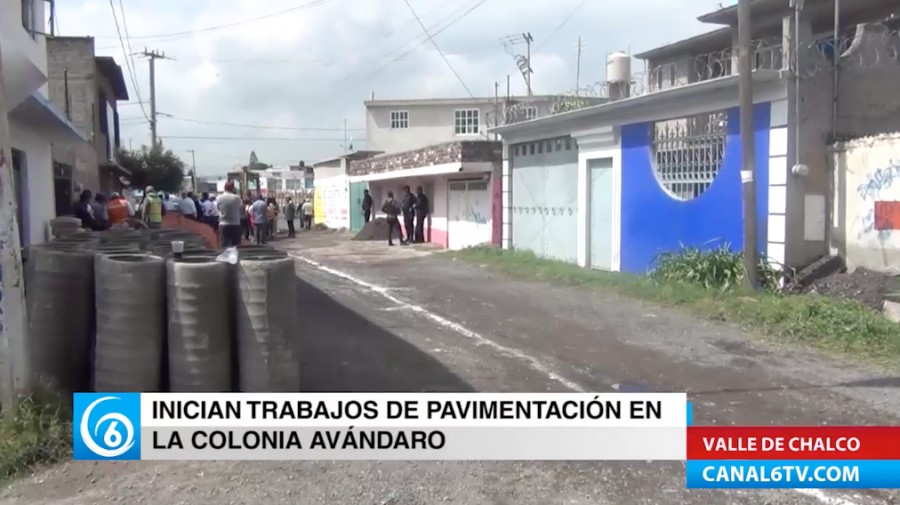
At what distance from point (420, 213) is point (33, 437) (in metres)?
18.4

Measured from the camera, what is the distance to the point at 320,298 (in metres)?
11.7

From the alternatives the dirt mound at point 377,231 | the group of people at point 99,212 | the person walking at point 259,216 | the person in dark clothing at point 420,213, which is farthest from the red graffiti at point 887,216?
the person walking at point 259,216

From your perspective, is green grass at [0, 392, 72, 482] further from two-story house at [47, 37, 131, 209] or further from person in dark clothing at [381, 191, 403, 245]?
two-story house at [47, 37, 131, 209]

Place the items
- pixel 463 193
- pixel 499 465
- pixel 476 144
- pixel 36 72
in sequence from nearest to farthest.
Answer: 1. pixel 499 465
2. pixel 36 72
3. pixel 476 144
4. pixel 463 193

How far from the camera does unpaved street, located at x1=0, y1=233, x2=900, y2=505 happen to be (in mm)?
4305

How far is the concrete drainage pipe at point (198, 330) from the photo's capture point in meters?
5.24

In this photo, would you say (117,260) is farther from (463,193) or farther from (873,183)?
(463,193)

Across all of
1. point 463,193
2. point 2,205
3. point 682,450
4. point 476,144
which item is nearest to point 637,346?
point 682,450

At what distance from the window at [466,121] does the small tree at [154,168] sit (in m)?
16.2

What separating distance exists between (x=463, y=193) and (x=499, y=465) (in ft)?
56.0

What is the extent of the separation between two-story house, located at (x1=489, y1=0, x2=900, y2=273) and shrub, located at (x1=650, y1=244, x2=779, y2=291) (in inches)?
8.3

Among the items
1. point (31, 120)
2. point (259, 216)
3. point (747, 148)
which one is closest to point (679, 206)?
point (747, 148)

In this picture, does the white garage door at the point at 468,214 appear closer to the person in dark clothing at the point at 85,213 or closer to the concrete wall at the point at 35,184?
the person in dark clothing at the point at 85,213

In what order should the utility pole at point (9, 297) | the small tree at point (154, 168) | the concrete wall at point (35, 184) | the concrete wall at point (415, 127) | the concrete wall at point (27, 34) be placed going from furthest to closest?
the concrete wall at point (415, 127), the small tree at point (154, 168), the concrete wall at point (35, 184), the concrete wall at point (27, 34), the utility pole at point (9, 297)
